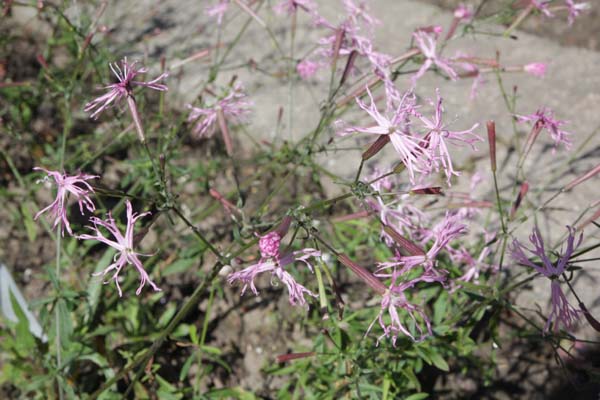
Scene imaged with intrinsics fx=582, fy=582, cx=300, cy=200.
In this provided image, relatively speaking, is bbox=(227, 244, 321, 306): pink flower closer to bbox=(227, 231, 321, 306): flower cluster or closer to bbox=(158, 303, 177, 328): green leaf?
bbox=(227, 231, 321, 306): flower cluster

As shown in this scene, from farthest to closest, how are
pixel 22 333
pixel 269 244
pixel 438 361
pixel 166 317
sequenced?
→ pixel 166 317
pixel 22 333
pixel 438 361
pixel 269 244

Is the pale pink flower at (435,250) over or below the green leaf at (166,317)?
over

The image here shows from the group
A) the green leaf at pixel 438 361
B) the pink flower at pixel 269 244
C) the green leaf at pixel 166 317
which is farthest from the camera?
the green leaf at pixel 166 317

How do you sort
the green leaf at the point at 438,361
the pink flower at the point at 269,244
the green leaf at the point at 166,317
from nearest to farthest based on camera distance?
the pink flower at the point at 269,244, the green leaf at the point at 438,361, the green leaf at the point at 166,317

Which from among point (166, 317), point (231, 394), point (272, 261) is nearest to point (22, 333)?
point (166, 317)

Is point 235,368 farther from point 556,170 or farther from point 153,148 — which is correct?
point 556,170

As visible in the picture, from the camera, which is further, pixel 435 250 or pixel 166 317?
pixel 166 317

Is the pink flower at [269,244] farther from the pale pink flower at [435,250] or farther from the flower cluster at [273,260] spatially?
the pale pink flower at [435,250]

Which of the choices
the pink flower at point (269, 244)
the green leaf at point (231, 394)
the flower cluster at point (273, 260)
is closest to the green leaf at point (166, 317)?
the green leaf at point (231, 394)

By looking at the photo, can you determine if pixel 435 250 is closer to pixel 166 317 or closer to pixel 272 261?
pixel 272 261

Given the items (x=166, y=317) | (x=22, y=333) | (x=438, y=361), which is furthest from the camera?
(x=166, y=317)

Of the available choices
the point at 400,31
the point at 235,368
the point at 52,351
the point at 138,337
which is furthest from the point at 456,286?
the point at 400,31

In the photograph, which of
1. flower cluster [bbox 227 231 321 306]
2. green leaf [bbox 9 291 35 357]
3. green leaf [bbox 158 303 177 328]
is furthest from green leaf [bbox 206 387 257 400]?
flower cluster [bbox 227 231 321 306]
